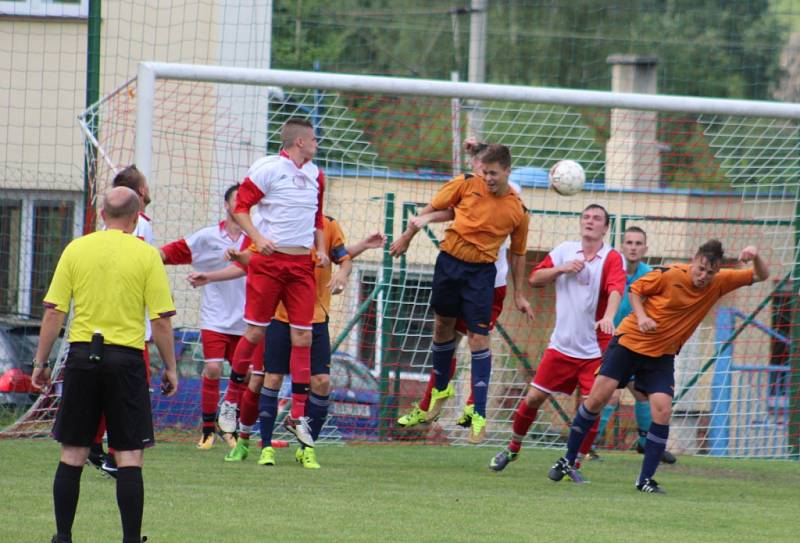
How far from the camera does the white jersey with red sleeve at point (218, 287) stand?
36.2ft

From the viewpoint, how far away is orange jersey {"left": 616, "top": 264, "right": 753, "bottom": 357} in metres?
9.12

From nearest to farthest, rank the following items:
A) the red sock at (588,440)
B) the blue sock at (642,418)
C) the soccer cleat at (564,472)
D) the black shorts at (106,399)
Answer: the black shorts at (106,399) < the soccer cleat at (564,472) < the red sock at (588,440) < the blue sock at (642,418)

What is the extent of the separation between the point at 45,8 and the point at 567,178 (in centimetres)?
626

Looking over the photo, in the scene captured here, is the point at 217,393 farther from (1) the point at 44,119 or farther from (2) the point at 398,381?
(1) the point at 44,119

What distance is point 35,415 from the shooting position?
38.4ft

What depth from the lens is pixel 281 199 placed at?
9430mm

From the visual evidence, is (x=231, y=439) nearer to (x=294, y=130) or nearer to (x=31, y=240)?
(x=294, y=130)

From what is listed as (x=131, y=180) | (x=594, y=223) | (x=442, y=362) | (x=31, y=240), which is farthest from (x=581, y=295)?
(x=31, y=240)

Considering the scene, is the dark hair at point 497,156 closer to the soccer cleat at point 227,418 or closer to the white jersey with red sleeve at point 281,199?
the white jersey with red sleeve at point 281,199

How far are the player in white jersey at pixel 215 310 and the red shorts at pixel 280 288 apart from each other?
4.98 feet

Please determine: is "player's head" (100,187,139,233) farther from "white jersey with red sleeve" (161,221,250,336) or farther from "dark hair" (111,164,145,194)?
"white jersey with red sleeve" (161,221,250,336)

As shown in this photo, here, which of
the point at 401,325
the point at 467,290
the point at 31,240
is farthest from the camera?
the point at 31,240

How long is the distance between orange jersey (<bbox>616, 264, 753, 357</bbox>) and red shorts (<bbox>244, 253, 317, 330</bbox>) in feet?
7.63

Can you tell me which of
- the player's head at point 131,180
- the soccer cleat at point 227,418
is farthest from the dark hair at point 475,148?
the player's head at point 131,180
